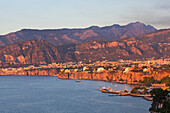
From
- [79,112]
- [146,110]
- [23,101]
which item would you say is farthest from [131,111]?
[23,101]

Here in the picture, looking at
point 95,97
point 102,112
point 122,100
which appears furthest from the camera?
point 95,97

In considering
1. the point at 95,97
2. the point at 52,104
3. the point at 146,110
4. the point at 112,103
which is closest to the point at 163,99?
the point at 146,110

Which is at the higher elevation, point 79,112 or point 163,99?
point 163,99

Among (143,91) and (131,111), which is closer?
(131,111)

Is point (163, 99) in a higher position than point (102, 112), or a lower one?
higher

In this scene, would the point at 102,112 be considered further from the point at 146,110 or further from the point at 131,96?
the point at 131,96

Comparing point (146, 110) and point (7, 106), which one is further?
point (7, 106)

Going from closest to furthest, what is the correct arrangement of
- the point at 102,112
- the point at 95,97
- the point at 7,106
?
the point at 102,112
the point at 7,106
the point at 95,97

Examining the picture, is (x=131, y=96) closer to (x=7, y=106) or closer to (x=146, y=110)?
(x=146, y=110)

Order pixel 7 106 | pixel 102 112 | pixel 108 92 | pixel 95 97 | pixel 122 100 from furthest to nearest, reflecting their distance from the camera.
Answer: pixel 108 92 < pixel 95 97 < pixel 122 100 < pixel 7 106 < pixel 102 112
